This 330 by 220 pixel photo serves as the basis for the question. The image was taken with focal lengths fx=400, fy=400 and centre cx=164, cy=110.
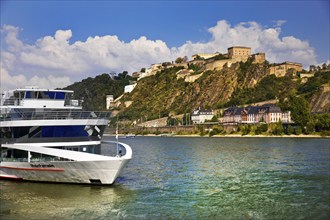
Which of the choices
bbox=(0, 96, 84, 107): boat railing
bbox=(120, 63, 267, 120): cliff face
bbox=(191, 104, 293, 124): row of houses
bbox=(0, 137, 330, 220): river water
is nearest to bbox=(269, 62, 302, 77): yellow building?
bbox=(120, 63, 267, 120): cliff face

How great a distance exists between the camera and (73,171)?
24438 millimetres

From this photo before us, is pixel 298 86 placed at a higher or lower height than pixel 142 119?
higher

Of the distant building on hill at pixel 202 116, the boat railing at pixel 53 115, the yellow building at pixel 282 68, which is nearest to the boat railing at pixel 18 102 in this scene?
the boat railing at pixel 53 115

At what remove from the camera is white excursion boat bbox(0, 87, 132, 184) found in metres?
24.2

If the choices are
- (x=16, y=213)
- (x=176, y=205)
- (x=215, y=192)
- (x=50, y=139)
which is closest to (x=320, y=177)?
(x=215, y=192)

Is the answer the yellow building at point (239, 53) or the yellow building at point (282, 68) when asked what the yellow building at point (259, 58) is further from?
the yellow building at point (282, 68)

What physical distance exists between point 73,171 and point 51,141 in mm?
2619

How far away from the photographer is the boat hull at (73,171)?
23859 millimetres

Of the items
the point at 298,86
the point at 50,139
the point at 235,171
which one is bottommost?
the point at 235,171

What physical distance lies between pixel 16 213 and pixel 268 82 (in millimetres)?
149662

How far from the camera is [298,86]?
151375 millimetres

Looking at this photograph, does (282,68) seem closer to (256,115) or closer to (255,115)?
(255,115)

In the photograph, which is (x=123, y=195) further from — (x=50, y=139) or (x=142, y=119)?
(x=142, y=119)

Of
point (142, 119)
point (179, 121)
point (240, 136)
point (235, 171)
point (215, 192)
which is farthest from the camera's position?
point (142, 119)
